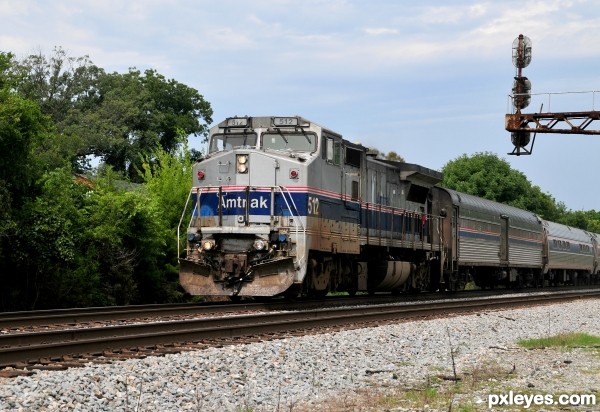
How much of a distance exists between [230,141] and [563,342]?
8758mm

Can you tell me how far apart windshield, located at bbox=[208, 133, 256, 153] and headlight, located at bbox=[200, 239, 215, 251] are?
2.25m

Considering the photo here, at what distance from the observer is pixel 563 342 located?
514 inches

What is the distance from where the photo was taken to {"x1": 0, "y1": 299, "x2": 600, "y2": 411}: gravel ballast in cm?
732

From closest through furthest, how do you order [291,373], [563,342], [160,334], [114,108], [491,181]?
[291,373] < [160,334] < [563,342] < [114,108] < [491,181]

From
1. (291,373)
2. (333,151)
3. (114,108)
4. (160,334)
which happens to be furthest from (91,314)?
(114,108)

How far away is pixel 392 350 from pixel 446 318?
5.76 meters

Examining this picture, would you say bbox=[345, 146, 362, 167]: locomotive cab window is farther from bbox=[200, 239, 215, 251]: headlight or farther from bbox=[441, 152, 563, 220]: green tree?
bbox=[441, 152, 563, 220]: green tree

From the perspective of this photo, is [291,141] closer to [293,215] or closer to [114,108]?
[293,215]

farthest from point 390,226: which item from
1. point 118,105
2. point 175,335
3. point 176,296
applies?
point 118,105

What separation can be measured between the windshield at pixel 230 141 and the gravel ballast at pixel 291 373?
5953mm

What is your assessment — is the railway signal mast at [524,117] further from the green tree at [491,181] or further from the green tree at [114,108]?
the green tree at [491,181]

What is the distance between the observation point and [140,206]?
2234 cm

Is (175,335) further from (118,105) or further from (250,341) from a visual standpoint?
(118,105)

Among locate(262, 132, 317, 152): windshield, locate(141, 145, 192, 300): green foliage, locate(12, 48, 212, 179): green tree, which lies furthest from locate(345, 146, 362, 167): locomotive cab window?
locate(12, 48, 212, 179): green tree
